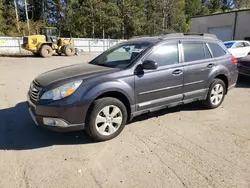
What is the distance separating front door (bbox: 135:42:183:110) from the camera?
4.08 m

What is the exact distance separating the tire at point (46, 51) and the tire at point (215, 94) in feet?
56.5

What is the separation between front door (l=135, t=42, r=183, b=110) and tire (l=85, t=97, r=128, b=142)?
Answer: 42 centimetres

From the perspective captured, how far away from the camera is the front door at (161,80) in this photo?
161 inches

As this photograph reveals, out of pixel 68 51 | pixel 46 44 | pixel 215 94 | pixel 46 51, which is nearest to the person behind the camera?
pixel 215 94

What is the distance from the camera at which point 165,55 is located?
4398 mm

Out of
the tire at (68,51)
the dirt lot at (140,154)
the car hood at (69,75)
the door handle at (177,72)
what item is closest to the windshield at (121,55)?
the car hood at (69,75)

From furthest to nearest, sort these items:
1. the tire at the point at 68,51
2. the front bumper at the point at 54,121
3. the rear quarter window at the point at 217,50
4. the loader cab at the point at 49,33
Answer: the tire at the point at 68,51 → the loader cab at the point at 49,33 → the rear quarter window at the point at 217,50 → the front bumper at the point at 54,121

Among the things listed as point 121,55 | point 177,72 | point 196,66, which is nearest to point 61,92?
point 121,55

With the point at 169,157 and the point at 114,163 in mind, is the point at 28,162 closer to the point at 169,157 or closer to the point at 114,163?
the point at 114,163

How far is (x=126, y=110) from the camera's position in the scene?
398cm

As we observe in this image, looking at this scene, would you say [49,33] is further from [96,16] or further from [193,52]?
[193,52]

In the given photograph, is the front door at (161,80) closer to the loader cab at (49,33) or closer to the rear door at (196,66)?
the rear door at (196,66)

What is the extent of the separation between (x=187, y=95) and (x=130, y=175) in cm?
243

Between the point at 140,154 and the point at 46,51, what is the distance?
18489mm
